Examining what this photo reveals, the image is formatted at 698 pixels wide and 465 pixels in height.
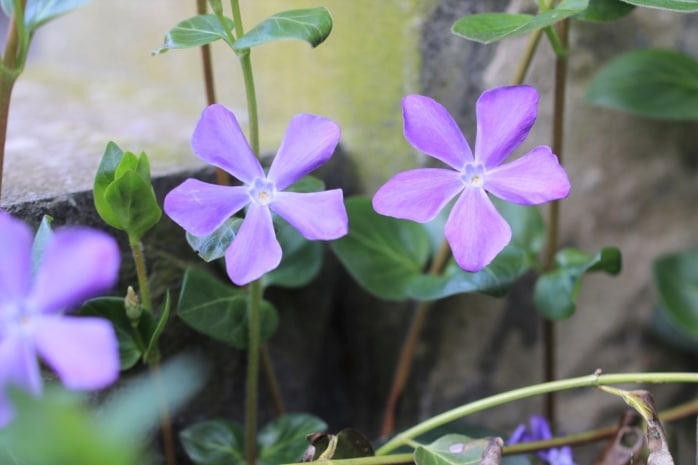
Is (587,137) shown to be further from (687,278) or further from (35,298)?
(35,298)

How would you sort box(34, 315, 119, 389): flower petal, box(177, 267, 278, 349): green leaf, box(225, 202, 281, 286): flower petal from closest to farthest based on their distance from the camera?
box(34, 315, 119, 389): flower petal, box(225, 202, 281, 286): flower petal, box(177, 267, 278, 349): green leaf

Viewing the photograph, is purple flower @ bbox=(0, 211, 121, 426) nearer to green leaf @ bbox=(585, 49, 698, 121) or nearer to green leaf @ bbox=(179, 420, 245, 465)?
green leaf @ bbox=(179, 420, 245, 465)

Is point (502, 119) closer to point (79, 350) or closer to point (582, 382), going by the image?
point (582, 382)

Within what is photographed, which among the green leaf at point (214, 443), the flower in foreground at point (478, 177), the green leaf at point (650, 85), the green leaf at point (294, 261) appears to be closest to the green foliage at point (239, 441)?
the green leaf at point (214, 443)

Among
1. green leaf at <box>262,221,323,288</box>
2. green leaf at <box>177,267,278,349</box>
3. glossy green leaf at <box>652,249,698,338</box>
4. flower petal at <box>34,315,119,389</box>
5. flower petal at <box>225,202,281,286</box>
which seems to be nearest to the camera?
flower petal at <box>34,315,119,389</box>

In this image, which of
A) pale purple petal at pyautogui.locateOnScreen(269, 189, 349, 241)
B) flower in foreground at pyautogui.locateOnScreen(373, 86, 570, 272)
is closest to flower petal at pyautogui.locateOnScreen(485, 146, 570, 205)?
flower in foreground at pyautogui.locateOnScreen(373, 86, 570, 272)

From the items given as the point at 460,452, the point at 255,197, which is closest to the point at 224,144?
the point at 255,197
